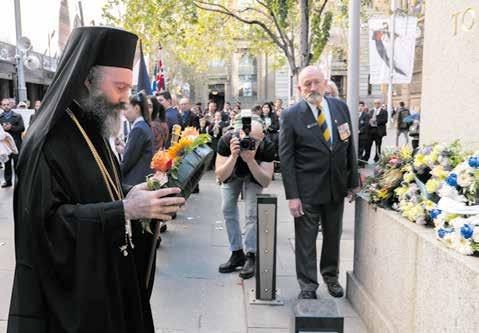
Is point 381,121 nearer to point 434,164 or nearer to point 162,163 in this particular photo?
point 434,164

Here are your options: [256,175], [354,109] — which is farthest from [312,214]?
[354,109]

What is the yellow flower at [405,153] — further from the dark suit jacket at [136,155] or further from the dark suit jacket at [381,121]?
the dark suit jacket at [381,121]

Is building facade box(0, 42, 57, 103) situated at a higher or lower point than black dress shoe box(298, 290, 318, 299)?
higher

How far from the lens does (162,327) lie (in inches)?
158

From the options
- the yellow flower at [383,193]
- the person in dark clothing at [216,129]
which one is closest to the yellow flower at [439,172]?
the yellow flower at [383,193]

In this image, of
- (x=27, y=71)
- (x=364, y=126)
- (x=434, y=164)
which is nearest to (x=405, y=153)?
(x=434, y=164)

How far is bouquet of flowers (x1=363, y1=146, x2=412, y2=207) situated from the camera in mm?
3551

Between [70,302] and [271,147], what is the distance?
3.26 m

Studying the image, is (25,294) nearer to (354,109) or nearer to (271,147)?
(271,147)

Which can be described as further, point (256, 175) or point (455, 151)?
point (256, 175)

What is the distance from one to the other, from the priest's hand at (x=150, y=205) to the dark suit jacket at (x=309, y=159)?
228cm

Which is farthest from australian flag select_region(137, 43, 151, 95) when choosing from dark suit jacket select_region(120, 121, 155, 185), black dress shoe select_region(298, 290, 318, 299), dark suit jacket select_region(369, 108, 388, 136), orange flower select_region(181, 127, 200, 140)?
dark suit jacket select_region(369, 108, 388, 136)

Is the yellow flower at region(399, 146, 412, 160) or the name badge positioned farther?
the name badge

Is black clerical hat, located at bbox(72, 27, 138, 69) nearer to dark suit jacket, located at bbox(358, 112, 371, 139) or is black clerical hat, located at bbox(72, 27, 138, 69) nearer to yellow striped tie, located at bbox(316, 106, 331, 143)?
yellow striped tie, located at bbox(316, 106, 331, 143)
